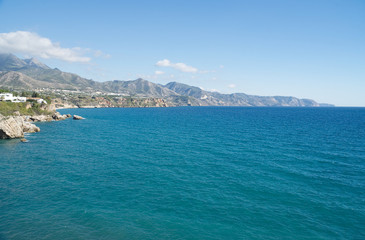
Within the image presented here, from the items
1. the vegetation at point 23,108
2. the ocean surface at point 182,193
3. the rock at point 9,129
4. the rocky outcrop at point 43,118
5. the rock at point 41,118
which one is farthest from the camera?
the rock at point 41,118

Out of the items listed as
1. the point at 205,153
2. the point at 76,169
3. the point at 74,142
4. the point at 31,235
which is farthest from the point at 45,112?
the point at 31,235

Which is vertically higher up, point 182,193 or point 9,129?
point 9,129

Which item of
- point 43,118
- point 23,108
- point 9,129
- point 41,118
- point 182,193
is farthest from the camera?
point 23,108

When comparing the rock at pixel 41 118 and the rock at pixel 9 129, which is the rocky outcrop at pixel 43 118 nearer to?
the rock at pixel 41 118

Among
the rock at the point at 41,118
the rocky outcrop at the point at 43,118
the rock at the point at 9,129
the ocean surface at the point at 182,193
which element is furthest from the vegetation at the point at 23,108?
the ocean surface at the point at 182,193

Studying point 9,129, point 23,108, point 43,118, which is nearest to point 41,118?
point 43,118

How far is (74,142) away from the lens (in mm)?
71812

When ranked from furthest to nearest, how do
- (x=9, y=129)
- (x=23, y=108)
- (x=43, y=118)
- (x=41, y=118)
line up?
(x=23, y=108)
(x=43, y=118)
(x=41, y=118)
(x=9, y=129)

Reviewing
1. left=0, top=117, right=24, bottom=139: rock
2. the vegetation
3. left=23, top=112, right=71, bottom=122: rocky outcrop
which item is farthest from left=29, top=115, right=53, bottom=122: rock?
left=0, top=117, right=24, bottom=139: rock

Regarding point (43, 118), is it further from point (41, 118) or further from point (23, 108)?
point (23, 108)

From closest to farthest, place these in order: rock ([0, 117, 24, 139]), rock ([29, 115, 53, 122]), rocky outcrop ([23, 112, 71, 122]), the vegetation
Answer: rock ([0, 117, 24, 139]), the vegetation, rocky outcrop ([23, 112, 71, 122]), rock ([29, 115, 53, 122])

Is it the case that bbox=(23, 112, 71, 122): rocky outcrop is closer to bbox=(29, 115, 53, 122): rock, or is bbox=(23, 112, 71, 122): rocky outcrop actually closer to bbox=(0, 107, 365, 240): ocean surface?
bbox=(29, 115, 53, 122): rock

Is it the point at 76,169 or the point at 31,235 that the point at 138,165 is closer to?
the point at 76,169

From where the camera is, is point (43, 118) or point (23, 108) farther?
point (23, 108)
